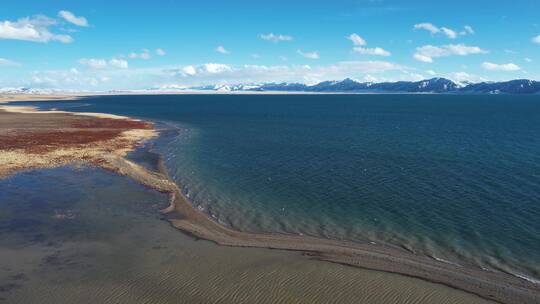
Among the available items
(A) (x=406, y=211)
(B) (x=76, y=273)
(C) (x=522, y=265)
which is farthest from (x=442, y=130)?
(B) (x=76, y=273)

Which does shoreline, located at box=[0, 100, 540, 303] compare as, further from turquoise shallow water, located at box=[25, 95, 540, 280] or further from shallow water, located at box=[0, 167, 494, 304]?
turquoise shallow water, located at box=[25, 95, 540, 280]

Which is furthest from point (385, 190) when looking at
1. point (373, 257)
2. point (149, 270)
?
point (149, 270)

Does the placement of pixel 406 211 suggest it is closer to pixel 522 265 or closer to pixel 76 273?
pixel 522 265

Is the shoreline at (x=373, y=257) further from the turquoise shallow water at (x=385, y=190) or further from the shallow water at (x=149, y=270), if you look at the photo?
the turquoise shallow water at (x=385, y=190)

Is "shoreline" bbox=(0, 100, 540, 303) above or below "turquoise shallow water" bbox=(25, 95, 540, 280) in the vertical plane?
below

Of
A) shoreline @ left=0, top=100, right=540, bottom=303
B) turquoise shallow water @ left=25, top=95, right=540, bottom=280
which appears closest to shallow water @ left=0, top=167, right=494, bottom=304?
shoreline @ left=0, top=100, right=540, bottom=303
